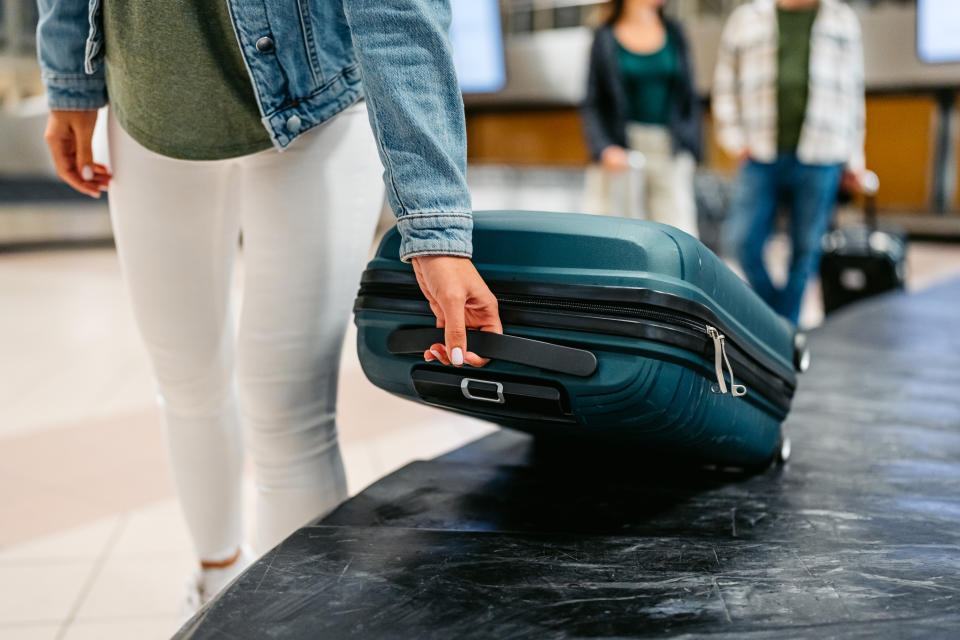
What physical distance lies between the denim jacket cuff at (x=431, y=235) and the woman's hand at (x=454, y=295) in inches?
0.4

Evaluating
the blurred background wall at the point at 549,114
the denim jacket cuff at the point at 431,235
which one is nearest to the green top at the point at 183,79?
the denim jacket cuff at the point at 431,235

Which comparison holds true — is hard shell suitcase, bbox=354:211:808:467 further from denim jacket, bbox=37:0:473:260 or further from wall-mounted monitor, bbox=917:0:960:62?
wall-mounted monitor, bbox=917:0:960:62

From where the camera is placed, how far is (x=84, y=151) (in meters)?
1.04

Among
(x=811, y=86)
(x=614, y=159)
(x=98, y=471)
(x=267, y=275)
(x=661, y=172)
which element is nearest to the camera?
(x=267, y=275)

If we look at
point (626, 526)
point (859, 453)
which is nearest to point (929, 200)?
point (859, 453)

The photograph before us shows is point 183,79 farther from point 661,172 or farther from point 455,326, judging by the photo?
point 661,172

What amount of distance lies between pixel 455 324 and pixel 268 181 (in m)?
0.32

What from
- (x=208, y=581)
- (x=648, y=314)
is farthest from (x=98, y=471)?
(x=648, y=314)

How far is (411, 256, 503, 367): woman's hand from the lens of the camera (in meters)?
0.79

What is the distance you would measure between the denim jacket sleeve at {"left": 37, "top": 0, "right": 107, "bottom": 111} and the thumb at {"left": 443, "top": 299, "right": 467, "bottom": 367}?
0.52 m

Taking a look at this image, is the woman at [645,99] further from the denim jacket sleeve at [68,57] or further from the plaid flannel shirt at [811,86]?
the denim jacket sleeve at [68,57]

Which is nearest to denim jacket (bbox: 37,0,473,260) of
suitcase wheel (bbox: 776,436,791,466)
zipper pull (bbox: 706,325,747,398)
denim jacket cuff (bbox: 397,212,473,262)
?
denim jacket cuff (bbox: 397,212,473,262)

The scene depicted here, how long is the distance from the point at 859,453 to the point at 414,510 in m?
0.70

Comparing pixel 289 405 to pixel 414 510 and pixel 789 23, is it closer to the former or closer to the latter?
pixel 414 510
